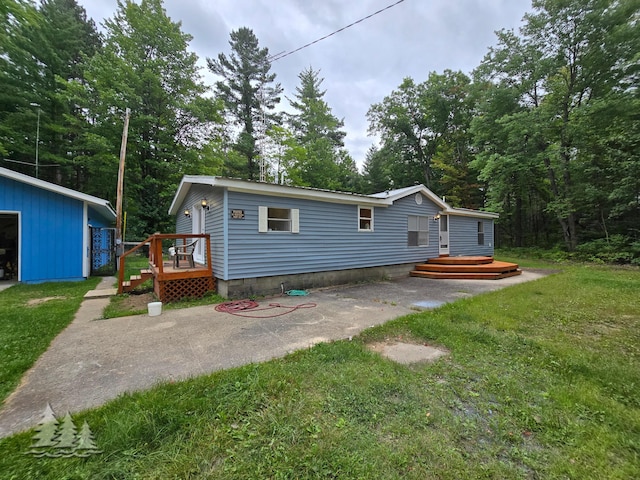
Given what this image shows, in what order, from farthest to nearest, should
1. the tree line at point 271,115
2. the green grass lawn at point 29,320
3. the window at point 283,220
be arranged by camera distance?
the tree line at point 271,115 < the window at point 283,220 < the green grass lawn at point 29,320

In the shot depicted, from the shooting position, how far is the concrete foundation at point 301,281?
243 inches

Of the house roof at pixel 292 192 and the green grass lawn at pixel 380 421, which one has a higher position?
the house roof at pixel 292 192

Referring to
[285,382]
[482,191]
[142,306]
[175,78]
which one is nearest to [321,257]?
[142,306]

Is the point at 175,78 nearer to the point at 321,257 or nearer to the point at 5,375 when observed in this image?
the point at 321,257

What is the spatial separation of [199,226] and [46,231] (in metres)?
4.60

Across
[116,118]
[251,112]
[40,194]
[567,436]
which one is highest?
[251,112]

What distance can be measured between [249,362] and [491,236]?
14920mm

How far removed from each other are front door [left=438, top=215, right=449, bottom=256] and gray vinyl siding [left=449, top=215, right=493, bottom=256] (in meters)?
0.27

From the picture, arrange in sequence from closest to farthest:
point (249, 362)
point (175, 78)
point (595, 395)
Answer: point (595, 395) < point (249, 362) < point (175, 78)

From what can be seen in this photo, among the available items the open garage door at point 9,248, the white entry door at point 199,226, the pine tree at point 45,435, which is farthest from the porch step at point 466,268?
the open garage door at point 9,248

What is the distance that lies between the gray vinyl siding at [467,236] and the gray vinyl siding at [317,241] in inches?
97.7

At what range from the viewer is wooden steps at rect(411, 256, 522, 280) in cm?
920

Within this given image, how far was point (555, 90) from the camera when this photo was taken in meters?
14.4

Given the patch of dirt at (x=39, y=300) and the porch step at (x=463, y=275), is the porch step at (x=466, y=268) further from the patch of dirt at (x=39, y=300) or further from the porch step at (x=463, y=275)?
the patch of dirt at (x=39, y=300)
